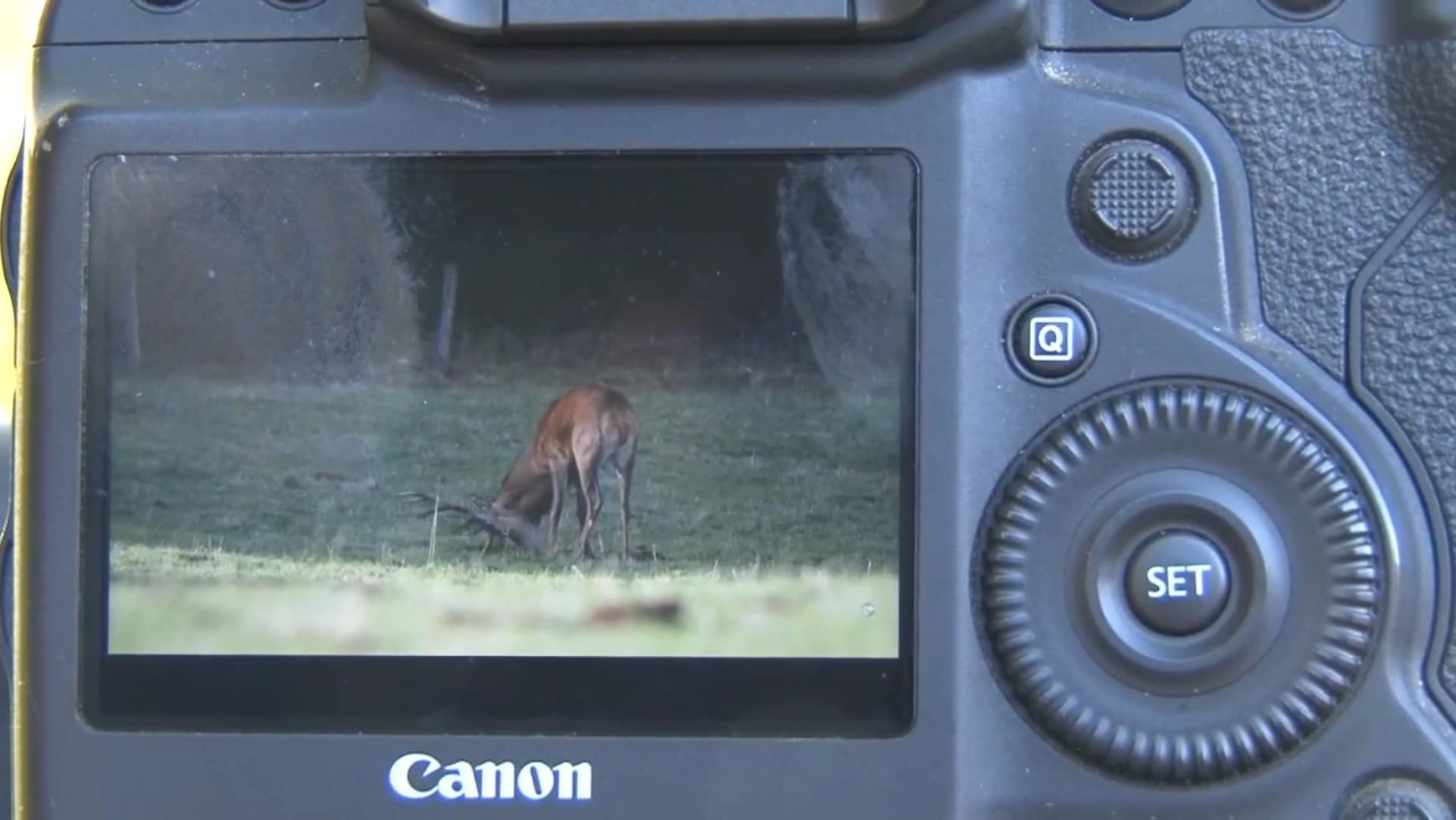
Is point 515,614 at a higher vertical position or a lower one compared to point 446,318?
lower

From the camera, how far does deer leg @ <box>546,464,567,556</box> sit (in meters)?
0.62

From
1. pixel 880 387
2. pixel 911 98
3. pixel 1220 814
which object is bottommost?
pixel 1220 814

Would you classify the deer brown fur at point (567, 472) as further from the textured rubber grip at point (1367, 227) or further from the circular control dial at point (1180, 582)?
the textured rubber grip at point (1367, 227)

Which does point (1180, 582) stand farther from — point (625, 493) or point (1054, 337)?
point (625, 493)

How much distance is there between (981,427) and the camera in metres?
0.62

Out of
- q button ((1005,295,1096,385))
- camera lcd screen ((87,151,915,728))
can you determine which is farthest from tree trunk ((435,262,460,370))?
q button ((1005,295,1096,385))

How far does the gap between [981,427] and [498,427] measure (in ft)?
0.59

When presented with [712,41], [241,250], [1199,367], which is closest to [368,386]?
[241,250]

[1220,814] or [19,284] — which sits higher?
[19,284]

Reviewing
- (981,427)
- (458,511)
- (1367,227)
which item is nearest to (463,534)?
(458,511)

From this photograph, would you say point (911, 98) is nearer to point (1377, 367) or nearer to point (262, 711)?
point (1377, 367)

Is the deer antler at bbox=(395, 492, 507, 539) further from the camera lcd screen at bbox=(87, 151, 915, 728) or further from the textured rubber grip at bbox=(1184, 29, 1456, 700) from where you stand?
the textured rubber grip at bbox=(1184, 29, 1456, 700)

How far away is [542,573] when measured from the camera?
62 cm

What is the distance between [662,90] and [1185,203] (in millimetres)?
200
